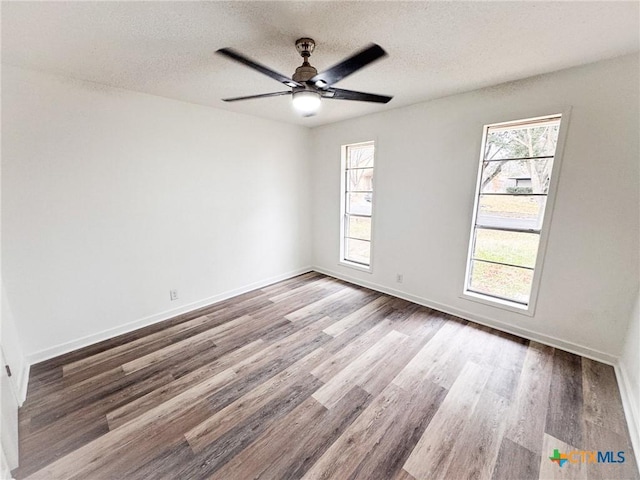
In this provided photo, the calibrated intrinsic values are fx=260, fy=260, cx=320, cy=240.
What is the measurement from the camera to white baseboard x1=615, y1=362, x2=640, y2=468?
61.1 inches

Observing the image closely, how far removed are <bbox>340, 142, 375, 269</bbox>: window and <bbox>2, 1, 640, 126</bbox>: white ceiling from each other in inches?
59.7

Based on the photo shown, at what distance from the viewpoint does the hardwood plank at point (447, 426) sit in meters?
1.45

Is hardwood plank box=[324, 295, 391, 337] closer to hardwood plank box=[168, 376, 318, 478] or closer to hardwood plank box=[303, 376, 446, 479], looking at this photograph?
hardwood plank box=[168, 376, 318, 478]

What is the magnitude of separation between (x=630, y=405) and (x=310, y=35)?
10.7 feet

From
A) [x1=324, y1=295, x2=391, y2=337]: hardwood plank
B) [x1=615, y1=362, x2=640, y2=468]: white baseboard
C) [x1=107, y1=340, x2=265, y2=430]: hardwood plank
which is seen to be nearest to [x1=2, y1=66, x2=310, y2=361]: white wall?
[x1=107, y1=340, x2=265, y2=430]: hardwood plank

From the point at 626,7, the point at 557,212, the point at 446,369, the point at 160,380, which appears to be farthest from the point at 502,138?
the point at 160,380

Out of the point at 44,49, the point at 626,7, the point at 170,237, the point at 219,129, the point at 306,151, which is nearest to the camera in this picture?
the point at 626,7

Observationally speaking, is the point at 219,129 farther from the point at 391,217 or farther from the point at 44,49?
the point at 391,217

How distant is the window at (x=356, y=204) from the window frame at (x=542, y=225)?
1.35 meters

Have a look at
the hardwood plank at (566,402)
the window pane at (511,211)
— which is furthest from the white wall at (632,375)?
the window pane at (511,211)

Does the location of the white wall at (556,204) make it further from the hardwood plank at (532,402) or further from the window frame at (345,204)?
the hardwood plank at (532,402)

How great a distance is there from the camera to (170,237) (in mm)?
3018

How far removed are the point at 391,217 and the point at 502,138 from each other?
4.76ft

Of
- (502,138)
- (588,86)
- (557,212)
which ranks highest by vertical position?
(588,86)
